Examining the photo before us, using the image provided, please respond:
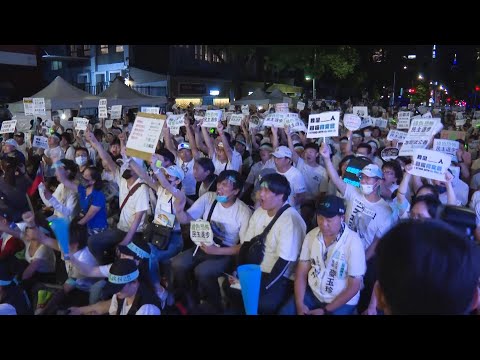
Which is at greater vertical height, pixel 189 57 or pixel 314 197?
pixel 189 57

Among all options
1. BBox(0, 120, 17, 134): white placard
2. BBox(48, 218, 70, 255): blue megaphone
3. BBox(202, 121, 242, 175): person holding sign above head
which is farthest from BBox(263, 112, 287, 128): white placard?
BBox(0, 120, 17, 134): white placard

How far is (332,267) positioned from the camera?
3.47 metres

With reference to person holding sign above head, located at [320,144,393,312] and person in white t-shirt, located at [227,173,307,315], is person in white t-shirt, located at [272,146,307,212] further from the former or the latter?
person in white t-shirt, located at [227,173,307,315]

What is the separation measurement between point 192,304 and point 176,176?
1.47 m

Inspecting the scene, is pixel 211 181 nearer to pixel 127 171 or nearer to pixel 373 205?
pixel 127 171

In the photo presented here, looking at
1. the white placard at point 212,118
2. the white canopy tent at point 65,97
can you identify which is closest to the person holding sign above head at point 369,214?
the white placard at point 212,118

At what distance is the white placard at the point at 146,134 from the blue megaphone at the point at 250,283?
5.50ft

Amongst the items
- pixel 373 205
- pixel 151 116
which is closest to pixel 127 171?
pixel 151 116

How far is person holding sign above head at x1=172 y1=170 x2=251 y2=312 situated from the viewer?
4.35 m

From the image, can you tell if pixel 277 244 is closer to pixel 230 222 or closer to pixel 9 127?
pixel 230 222

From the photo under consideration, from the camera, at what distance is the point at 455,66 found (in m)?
59.8

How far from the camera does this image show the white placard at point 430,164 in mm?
4168

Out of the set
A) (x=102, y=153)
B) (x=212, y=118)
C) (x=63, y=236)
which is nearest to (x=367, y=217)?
(x=63, y=236)

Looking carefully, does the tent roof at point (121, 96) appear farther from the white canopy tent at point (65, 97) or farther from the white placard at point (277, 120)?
the white placard at point (277, 120)
